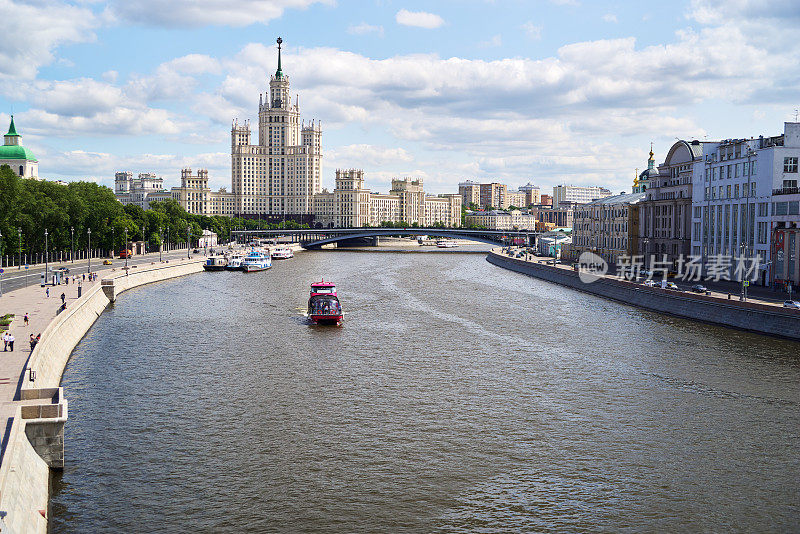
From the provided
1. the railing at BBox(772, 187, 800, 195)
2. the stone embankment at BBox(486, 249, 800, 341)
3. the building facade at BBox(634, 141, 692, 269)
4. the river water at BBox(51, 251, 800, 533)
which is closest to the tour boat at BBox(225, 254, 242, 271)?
the stone embankment at BBox(486, 249, 800, 341)

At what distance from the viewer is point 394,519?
2277 cm

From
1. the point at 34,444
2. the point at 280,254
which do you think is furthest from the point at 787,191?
the point at 280,254

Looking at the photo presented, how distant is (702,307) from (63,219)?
253ft

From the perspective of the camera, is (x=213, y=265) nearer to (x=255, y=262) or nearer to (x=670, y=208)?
(x=255, y=262)

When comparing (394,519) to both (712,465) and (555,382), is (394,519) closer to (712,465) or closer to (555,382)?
(712,465)

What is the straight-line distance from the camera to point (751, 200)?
2968 inches

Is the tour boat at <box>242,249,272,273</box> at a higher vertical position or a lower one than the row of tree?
lower

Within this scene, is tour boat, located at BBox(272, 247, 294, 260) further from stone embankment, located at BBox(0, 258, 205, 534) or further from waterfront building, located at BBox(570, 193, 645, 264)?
stone embankment, located at BBox(0, 258, 205, 534)

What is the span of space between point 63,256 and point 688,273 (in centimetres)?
8399

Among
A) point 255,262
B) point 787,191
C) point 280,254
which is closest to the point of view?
point 787,191

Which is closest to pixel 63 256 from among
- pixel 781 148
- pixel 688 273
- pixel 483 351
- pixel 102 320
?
pixel 102 320

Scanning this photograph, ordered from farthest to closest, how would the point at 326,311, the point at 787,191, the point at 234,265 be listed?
the point at 234,265 < the point at 787,191 < the point at 326,311

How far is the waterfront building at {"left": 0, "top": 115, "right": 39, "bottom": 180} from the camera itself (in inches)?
7003

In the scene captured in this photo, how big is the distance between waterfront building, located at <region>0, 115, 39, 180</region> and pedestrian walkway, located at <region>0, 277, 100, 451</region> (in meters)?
124
